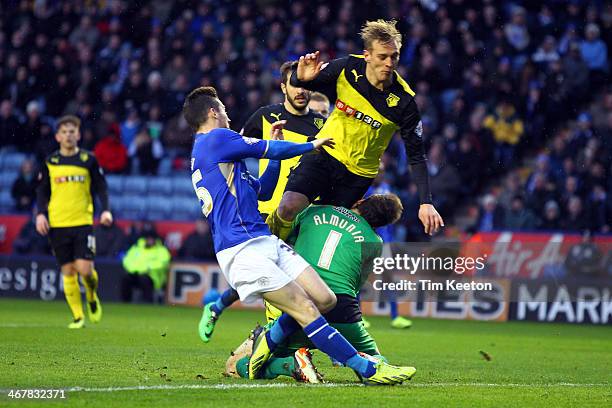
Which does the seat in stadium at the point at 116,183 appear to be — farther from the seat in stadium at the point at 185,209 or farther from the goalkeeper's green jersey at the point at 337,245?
the goalkeeper's green jersey at the point at 337,245

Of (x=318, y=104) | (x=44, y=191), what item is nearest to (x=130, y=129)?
(x=44, y=191)

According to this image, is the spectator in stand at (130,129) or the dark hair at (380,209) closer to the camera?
the dark hair at (380,209)

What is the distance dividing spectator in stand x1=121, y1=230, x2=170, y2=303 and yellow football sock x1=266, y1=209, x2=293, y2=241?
37.9 ft

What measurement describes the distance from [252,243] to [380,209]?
1187 mm

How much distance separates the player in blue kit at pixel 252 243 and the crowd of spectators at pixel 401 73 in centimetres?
1173

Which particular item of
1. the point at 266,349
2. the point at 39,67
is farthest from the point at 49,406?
the point at 39,67

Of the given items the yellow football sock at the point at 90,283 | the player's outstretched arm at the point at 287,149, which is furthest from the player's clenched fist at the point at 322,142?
the yellow football sock at the point at 90,283

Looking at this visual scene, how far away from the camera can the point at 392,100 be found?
884cm

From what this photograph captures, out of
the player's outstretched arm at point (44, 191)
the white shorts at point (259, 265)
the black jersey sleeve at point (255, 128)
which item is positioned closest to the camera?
the white shorts at point (259, 265)

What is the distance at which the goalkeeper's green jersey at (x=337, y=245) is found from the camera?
809cm

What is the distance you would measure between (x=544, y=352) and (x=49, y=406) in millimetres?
6943

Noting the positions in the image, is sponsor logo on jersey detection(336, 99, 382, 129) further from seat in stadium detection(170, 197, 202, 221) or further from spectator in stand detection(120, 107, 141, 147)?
spectator in stand detection(120, 107, 141, 147)

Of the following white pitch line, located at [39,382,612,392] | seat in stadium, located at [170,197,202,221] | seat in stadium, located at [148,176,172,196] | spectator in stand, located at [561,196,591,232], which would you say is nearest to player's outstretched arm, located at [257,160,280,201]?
white pitch line, located at [39,382,612,392]

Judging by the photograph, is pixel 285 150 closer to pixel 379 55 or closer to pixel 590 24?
pixel 379 55
